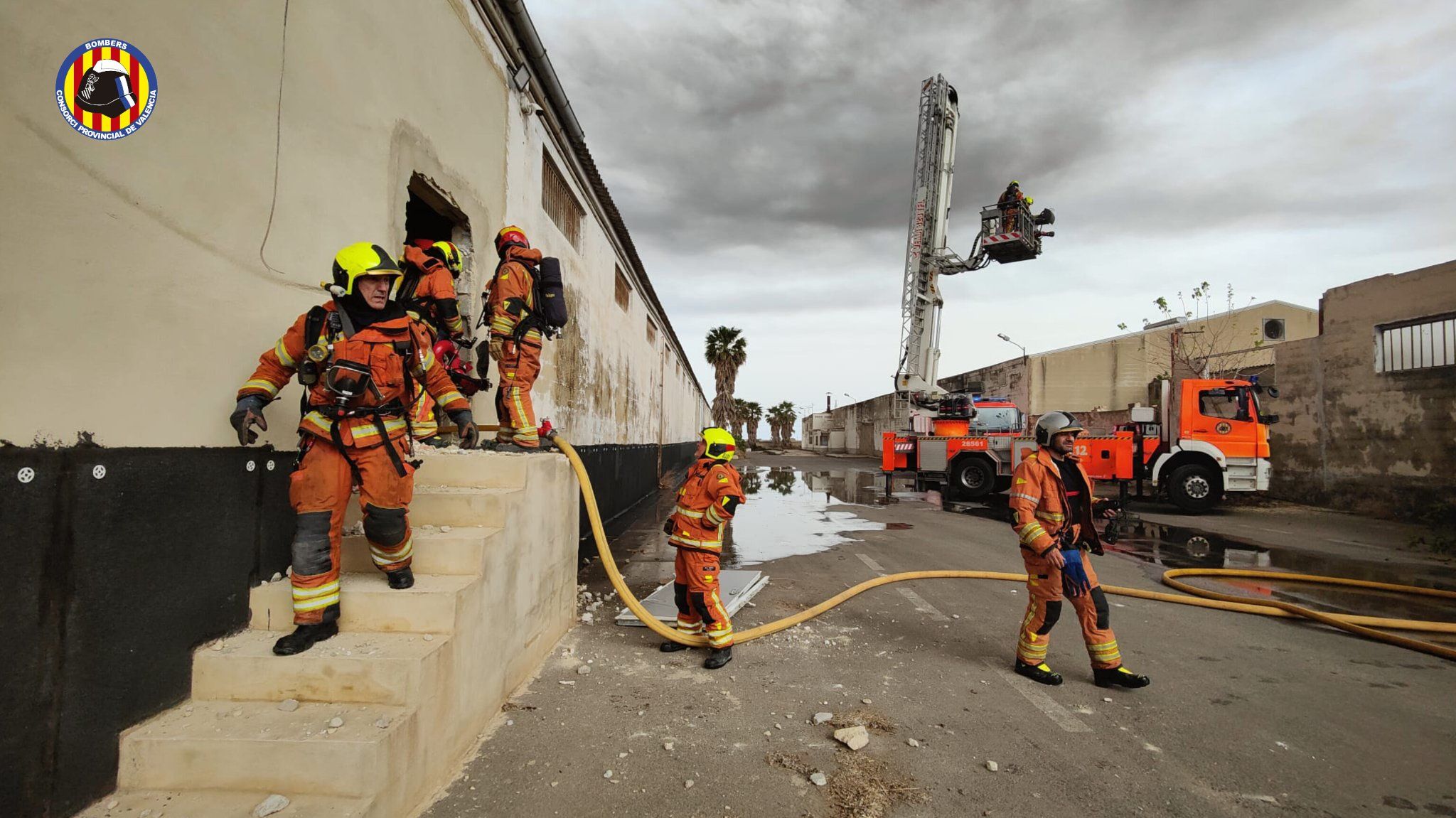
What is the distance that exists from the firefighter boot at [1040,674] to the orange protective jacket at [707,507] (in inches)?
81.3

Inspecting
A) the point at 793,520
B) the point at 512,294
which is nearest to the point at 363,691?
the point at 512,294

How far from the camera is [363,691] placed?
2516mm

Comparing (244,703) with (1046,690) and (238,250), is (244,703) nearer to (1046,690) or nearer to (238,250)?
(238,250)

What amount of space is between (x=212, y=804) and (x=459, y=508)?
166cm

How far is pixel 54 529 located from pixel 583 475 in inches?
115

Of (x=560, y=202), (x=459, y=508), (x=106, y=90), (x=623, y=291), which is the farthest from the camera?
(x=623, y=291)

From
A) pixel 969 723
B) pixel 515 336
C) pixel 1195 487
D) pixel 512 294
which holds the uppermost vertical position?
pixel 512 294

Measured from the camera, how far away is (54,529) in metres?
2.05

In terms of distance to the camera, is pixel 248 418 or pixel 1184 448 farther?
pixel 1184 448

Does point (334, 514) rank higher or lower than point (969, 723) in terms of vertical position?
higher

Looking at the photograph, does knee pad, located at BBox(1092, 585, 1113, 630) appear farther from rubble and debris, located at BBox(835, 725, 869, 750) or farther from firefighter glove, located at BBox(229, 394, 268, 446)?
firefighter glove, located at BBox(229, 394, 268, 446)

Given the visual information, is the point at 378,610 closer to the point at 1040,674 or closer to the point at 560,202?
the point at 1040,674

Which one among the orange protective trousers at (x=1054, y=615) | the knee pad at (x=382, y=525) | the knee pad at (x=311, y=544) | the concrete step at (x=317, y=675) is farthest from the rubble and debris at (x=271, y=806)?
the orange protective trousers at (x=1054, y=615)

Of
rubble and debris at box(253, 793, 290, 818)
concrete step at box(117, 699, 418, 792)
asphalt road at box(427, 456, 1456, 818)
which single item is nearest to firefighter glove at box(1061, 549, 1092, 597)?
asphalt road at box(427, 456, 1456, 818)
